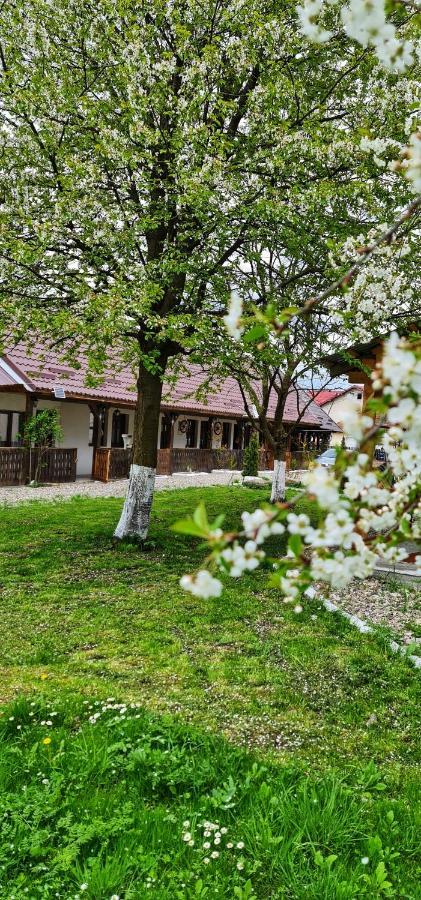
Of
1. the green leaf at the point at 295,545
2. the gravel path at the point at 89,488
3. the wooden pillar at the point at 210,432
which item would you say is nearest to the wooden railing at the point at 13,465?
the gravel path at the point at 89,488

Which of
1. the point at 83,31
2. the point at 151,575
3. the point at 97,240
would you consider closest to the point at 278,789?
the point at 151,575

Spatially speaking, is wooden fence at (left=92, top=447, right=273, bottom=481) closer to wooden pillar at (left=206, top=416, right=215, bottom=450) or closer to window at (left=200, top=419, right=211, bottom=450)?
wooden pillar at (left=206, top=416, right=215, bottom=450)

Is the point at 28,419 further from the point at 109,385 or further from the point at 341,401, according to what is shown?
the point at 341,401

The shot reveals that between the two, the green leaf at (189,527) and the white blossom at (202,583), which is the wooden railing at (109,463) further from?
the green leaf at (189,527)

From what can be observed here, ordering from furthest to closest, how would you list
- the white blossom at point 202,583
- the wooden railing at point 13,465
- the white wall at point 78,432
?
the white wall at point 78,432, the wooden railing at point 13,465, the white blossom at point 202,583

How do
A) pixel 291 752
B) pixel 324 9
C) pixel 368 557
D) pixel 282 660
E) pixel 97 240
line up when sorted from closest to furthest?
pixel 368 557
pixel 291 752
pixel 282 660
pixel 324 9
pixel 97 240

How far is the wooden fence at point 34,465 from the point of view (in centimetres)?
1644

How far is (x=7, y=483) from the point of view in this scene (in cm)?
1652

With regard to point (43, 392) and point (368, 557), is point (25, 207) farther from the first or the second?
point (43, 392)

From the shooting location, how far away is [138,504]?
9344mm

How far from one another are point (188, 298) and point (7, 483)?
9.93m

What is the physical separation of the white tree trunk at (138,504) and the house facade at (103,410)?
10.3 ft

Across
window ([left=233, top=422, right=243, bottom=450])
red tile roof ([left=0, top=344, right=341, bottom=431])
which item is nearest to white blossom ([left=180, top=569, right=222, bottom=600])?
red tile roof ([left=0, top=344, right=341, bottom=431])

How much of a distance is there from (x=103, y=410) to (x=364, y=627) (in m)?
16.0
